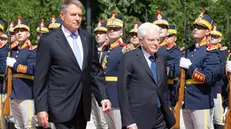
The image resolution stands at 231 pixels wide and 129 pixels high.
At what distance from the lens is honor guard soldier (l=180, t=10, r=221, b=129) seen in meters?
8.91

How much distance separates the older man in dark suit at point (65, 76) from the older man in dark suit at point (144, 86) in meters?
0.37

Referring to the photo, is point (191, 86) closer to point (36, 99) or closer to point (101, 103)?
point (101, 103)

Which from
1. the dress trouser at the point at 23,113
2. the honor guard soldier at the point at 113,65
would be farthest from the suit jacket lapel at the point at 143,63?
the dress trouser at the point at 23,113

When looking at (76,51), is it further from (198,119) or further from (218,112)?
(218,112)

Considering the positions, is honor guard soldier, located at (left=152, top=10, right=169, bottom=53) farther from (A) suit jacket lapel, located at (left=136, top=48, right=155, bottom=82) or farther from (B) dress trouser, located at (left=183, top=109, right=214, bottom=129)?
(A) suit jacket lapel, located at (left=136, top=48, right=155, bottom=82)

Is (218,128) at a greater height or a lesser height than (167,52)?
lesser

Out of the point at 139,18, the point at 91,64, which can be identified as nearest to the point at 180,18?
the point at 139,18

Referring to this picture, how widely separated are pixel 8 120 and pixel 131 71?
5336 millimetres

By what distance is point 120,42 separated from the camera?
10375mm

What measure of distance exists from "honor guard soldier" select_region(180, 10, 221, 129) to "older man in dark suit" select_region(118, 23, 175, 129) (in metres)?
1.88

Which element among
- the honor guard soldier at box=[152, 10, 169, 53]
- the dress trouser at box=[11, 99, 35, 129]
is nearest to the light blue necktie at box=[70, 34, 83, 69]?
the honor guard soldier at box=[152, 10, 169, 53]

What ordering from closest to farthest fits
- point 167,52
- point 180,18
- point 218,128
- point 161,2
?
point 167,52
point 218,128
point 180,18
point 161,2

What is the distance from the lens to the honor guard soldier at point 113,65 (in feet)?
33.7

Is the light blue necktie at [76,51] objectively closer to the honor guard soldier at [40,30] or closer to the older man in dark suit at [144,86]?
the older man in dark suit at [144,86]
